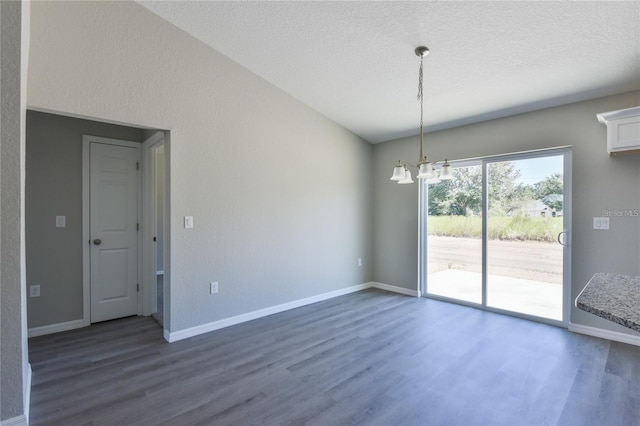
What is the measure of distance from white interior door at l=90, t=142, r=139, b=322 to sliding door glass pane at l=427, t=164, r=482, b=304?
419cm

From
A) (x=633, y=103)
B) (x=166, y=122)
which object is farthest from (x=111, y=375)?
(x=633, y=103)

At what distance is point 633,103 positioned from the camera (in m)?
3.04

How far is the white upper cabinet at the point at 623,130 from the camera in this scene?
8.92 ft

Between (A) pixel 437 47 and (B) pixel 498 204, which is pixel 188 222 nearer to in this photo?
(A) pixel 437 47

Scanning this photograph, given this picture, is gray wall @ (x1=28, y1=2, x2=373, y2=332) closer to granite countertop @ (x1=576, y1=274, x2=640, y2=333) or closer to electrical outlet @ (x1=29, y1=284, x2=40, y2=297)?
electrical outlet @ (x1=29, y1=284, x2=40, y2=297)

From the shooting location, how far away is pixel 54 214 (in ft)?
10.8

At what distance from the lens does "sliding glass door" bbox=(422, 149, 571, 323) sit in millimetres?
3533

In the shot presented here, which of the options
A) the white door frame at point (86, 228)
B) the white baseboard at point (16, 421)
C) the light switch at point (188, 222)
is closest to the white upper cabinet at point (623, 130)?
the light switch at point (188, 222)

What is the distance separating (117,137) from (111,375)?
2.73 meters

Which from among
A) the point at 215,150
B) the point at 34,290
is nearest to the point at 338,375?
the point at 215,150

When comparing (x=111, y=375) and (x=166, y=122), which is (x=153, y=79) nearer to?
(x=166, y=122)

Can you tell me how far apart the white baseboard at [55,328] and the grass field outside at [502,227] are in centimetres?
475

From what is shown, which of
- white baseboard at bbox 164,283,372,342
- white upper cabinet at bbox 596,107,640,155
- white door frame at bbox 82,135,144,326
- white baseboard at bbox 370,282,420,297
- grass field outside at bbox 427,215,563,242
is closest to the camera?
white upper cabinet at bbox 596,107,640,155

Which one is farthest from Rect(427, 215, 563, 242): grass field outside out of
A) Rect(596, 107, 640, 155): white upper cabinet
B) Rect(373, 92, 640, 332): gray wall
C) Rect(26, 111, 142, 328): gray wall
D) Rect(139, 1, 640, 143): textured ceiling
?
Rect(26, 111, 142, 328): gray wall
